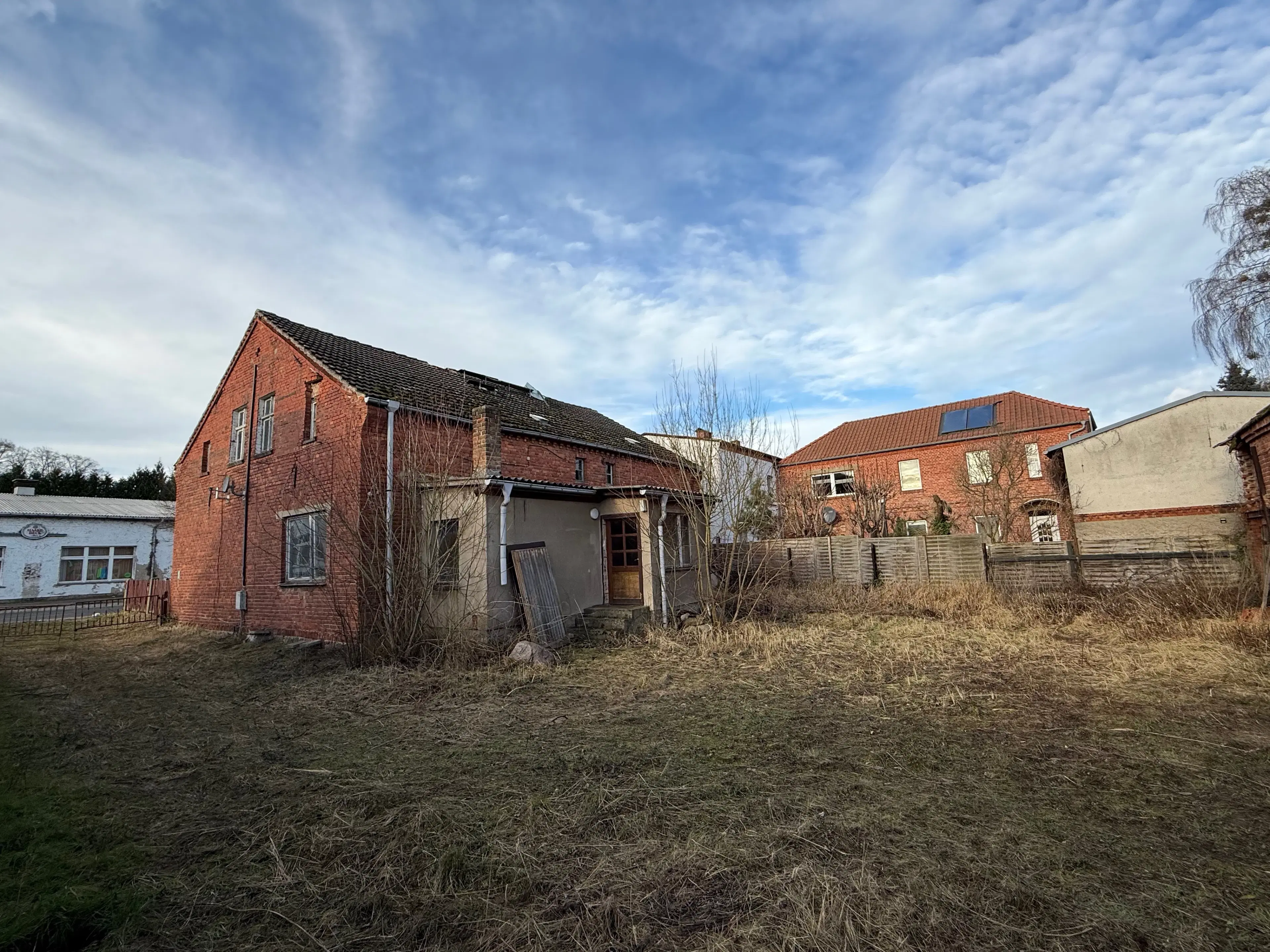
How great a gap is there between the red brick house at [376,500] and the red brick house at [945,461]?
1177 centimetres

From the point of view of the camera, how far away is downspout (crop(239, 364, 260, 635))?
Answer: 44.8ft

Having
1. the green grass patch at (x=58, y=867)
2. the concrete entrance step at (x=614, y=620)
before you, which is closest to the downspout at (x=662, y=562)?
the concrete entrance step at (x=614, y=620)

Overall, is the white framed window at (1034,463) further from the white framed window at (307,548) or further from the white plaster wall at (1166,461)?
the white framed window at (307,548)

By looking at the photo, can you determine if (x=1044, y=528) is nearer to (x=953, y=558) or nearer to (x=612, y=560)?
(x=953, y=558)

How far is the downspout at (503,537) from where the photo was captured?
34.9ft

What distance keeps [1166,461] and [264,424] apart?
21512mm

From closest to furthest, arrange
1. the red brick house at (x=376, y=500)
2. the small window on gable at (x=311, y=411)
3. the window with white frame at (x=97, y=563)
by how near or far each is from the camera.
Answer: the red brick house at (x=376, y=500), the small window on gable at (x=311, y=411), the window with white frame at (x=97, y=563)

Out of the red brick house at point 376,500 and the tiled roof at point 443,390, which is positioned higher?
the tiled roof at point 443,390

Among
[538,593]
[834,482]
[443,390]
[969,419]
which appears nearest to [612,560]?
[538,593]

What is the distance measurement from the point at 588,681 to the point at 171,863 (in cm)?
524

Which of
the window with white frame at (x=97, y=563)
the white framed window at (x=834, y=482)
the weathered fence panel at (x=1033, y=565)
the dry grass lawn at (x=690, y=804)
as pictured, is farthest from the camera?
the white framed window at (x=834, y=482)

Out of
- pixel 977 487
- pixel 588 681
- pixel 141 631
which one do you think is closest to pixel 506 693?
pixel 588 681

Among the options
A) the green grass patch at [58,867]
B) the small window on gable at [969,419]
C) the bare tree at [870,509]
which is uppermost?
the small window on gable at [969,419]

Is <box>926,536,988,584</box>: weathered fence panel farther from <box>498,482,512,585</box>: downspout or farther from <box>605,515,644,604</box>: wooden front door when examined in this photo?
<box>498,482,512,585</box>: downspout
